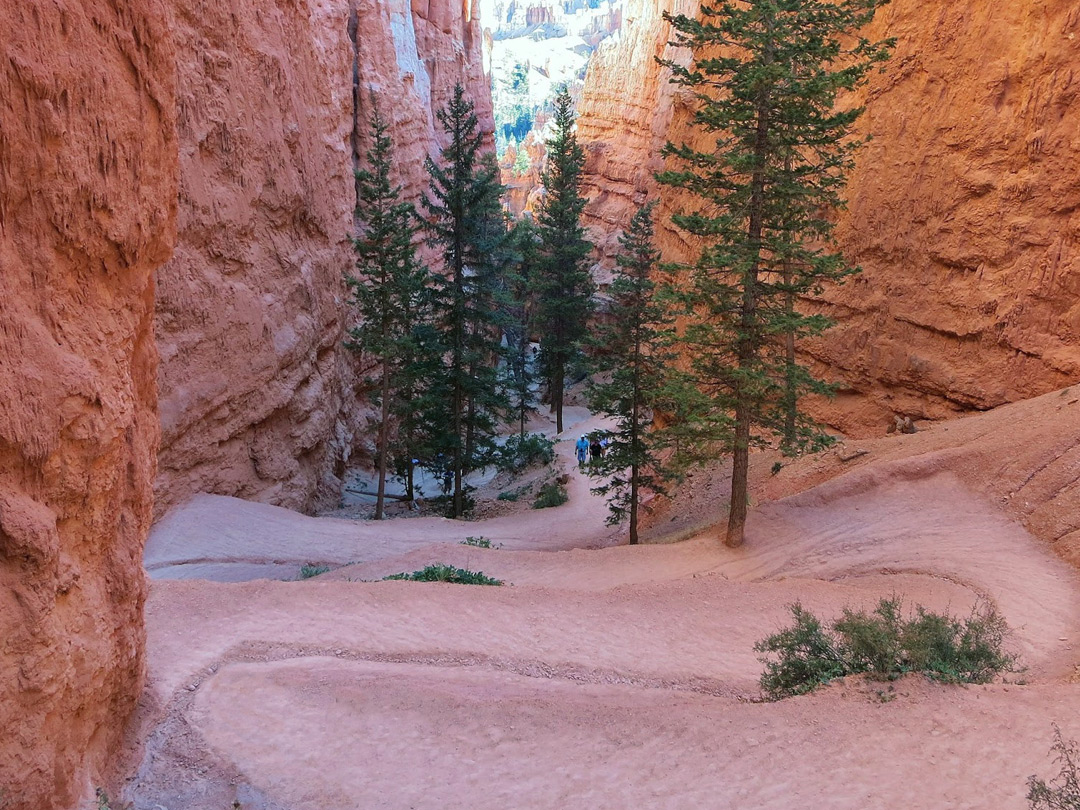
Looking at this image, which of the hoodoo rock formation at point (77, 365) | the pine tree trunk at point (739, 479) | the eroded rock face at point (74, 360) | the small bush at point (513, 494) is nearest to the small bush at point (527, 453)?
the small bush at point (513, 494)

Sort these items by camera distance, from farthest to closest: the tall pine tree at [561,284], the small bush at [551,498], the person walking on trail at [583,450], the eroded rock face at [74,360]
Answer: the tall pine tree at [561,284]
the person walking on trail at [583,450]
the small bush at [551,498]
the eroded rock face at [74,360]

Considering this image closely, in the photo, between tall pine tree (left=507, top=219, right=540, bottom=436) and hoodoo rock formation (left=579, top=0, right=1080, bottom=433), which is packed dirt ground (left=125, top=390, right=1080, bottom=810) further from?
tall pine tree (left=507, top=219, right=540, bottom=436)

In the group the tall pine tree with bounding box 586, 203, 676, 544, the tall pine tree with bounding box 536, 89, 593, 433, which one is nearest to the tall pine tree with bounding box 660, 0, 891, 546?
the tall pine tree with bounding box 586, 203, 676, 544

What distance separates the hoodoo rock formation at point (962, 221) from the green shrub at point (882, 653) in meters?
8.66

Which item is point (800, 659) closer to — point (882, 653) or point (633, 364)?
point (882, 653)

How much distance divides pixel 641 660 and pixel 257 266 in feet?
52.0

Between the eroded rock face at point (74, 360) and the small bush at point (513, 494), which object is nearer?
the eroded rock face at point (74, 360)

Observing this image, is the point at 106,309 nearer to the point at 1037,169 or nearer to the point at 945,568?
the point at 945,568

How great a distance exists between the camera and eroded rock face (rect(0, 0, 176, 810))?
201 inches

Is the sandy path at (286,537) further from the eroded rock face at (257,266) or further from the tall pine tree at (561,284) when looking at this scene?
the tall pine tree at (561,284)

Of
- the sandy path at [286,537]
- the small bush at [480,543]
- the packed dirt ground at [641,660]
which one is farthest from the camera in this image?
the small bush at [480,543]

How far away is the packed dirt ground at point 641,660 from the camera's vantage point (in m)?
6.42

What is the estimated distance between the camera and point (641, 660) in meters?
9.47

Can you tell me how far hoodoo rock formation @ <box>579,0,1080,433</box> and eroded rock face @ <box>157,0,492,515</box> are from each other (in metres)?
15.3
